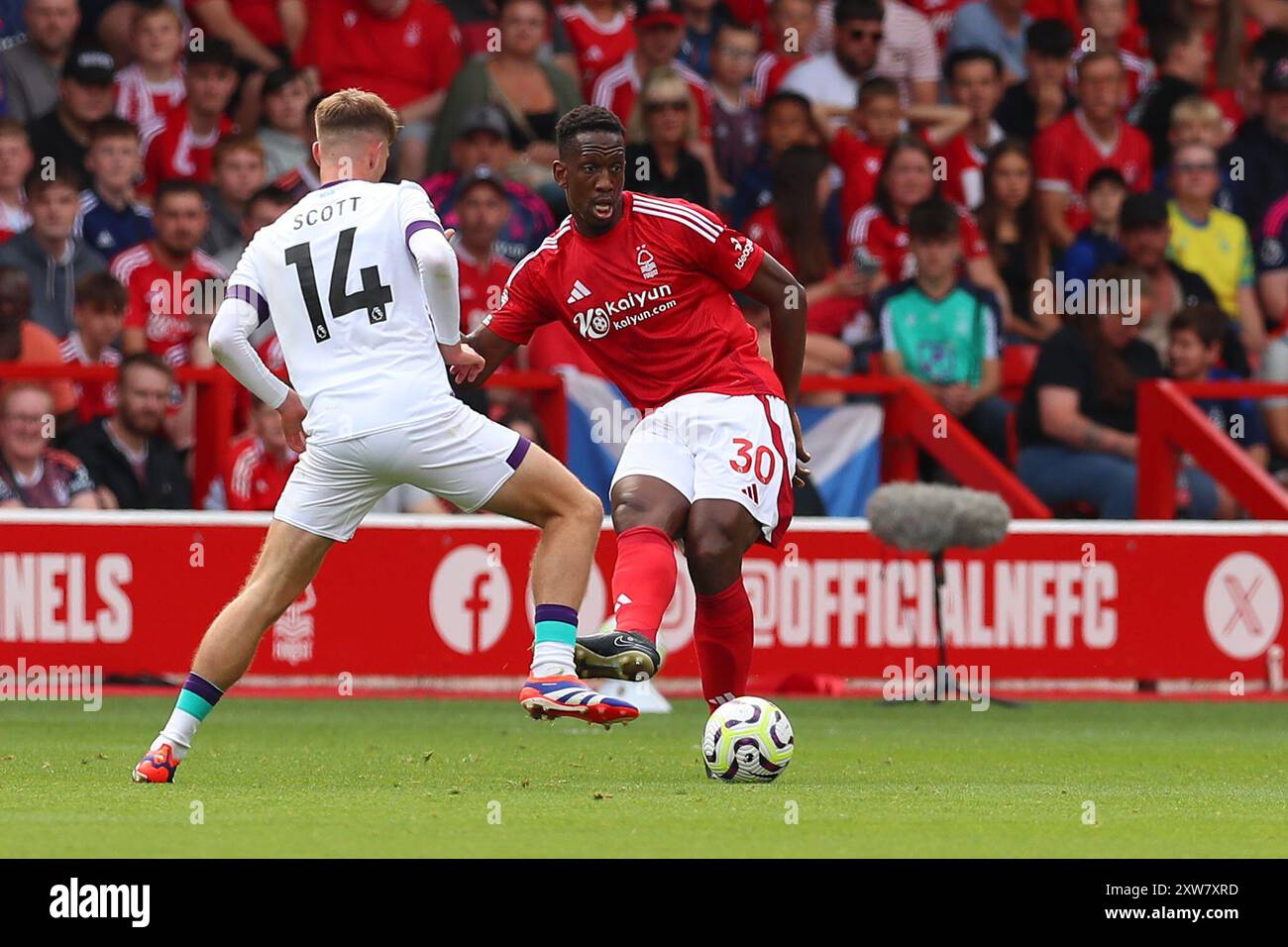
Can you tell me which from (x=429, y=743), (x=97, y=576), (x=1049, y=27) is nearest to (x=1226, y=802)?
(x=429, y=743)

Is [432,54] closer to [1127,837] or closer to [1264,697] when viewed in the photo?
[1264,697]

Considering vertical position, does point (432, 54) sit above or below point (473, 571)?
above

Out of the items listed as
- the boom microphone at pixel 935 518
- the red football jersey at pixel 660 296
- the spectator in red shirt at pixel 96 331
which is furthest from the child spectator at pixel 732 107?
the red football jersey at pixel 660 296

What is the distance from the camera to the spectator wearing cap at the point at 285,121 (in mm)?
15281

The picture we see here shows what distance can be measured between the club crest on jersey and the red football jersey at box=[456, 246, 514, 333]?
18.2 ft

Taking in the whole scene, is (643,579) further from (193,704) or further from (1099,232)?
(1099,232)

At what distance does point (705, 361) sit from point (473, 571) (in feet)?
15.6

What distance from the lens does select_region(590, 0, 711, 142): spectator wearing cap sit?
635 inches

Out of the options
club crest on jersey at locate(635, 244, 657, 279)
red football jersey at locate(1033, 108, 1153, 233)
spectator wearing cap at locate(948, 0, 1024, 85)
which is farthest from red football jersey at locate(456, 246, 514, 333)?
club crest on jersey at locate(635, 244, 657, 279)

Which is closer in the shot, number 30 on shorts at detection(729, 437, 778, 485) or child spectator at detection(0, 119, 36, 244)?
number 30 on shorts at detection(729, 437, 778, 485)

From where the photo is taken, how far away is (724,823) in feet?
22.2

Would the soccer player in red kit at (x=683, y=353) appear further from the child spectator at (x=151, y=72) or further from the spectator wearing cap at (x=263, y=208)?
the child spectator at (x=151, y=72)

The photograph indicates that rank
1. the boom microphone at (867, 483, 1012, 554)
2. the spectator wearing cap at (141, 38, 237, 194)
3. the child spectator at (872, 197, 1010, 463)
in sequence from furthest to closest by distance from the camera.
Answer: the spectator wearing cap at (141, 38, 237, 194) < the child spectator at (872, 197, 1010, 463) < the boom microphone at (867, 483, 1012, 554)

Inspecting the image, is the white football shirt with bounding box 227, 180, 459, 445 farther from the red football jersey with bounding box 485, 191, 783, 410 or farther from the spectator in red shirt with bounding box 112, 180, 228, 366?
the spectator in red shirt with bounding box 112, 180, 228, 366
